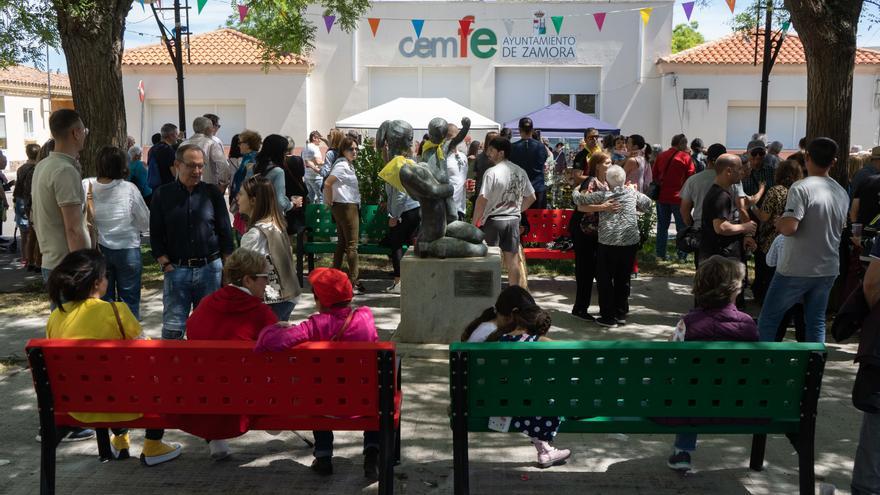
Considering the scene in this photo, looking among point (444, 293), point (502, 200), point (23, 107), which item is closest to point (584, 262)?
point (502, 200)

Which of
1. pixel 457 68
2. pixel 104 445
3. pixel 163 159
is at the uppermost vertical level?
pixel 457 68

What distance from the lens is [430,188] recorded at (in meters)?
6.17

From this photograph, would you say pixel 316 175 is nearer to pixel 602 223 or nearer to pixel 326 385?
pixel 602 223

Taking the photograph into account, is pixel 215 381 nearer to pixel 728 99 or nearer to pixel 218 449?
pixel 218 449

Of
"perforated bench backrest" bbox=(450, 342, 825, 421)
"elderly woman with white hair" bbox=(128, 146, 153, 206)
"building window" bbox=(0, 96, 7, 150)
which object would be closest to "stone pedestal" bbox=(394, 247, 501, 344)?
"perforated bench backrest" bbox=(450, 342, 825, 421)

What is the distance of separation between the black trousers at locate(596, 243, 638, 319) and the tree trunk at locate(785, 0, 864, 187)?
2.27 metres

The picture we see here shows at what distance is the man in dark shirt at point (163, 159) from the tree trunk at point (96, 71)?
0.60 m

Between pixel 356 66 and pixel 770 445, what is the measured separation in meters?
22.4

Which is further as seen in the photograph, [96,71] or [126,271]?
[96,71]

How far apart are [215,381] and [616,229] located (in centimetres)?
444

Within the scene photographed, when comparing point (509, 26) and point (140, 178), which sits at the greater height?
point (509, 26)

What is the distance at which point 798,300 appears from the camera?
5656 mm

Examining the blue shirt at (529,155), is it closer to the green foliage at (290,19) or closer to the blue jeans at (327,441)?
the green foliage at (290,19)

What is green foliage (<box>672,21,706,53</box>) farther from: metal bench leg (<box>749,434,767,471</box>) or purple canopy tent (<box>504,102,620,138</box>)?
metal bench leg (<box>749,434,767,471</box>)
